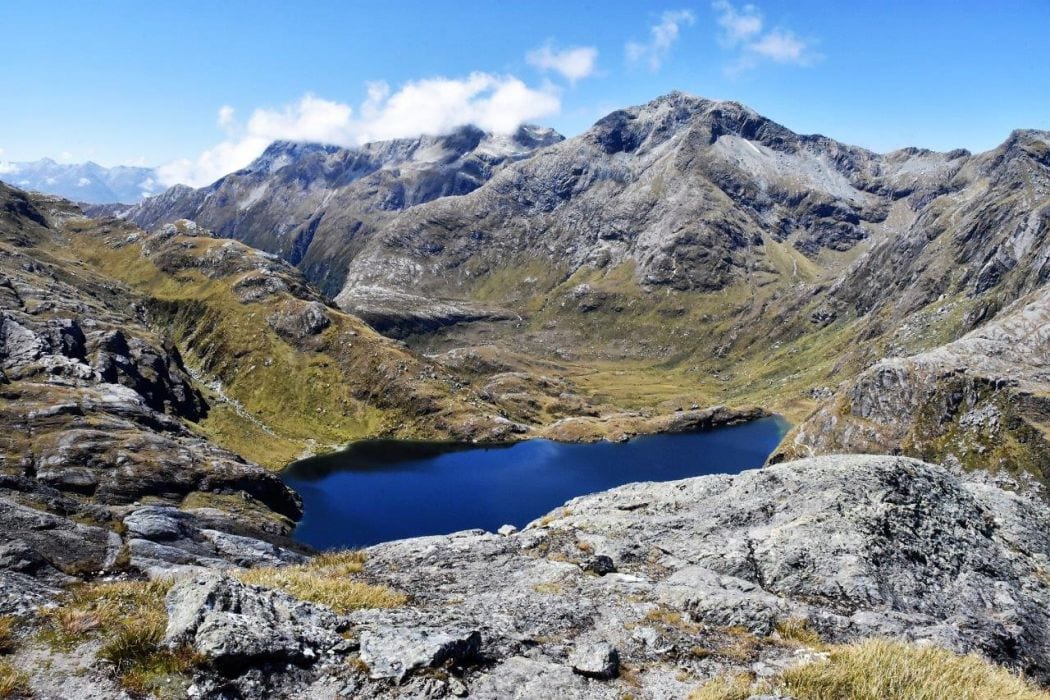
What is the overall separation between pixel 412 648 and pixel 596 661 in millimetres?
3623

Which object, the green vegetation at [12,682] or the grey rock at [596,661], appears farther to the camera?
the grey rock at [596,661]

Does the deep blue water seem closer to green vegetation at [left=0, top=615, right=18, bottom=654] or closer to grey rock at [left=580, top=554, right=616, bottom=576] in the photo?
grey rock at [left=580, top=554, right=616, bottom=576]

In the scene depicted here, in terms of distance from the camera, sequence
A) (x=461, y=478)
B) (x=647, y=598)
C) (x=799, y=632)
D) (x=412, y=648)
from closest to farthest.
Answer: (x=412, y=648) < (x=799, y=632) < (x=647, y=598) < (x=461, y=478)

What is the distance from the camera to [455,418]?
198m

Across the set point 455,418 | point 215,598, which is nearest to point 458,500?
point 455,418

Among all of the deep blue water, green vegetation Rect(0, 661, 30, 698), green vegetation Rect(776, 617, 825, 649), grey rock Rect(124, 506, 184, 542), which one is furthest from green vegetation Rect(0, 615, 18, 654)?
the deep blue water

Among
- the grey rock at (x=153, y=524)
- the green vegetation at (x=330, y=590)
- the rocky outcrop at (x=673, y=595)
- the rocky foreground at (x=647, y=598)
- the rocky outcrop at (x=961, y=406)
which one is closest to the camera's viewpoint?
the rocky foreground at (x=647, y=598)

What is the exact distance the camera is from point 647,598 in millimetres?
16641

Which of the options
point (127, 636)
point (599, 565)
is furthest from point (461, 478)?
point (127, 636)

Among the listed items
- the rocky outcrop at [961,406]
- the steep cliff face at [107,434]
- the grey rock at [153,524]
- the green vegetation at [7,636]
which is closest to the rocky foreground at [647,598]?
the grey rock at [153,524]

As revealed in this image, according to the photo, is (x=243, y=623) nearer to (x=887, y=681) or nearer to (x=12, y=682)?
(x=12, y=682)

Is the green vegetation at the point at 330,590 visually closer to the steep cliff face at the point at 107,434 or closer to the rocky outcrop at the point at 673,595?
the rocky outcrop at the point at 673,595

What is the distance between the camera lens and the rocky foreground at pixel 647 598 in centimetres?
1019

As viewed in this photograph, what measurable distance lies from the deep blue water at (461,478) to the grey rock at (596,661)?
101093mm
